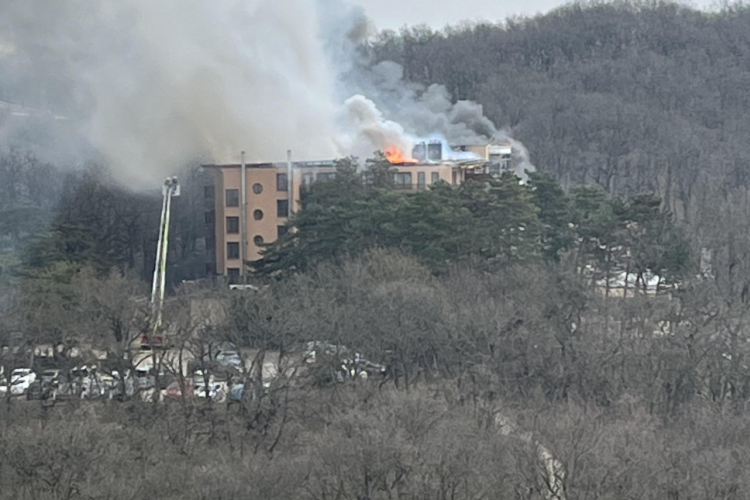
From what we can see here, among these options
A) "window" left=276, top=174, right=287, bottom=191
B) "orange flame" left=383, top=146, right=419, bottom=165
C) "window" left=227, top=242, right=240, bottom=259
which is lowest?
"window" left=227, top=242, right=240, bottom=259

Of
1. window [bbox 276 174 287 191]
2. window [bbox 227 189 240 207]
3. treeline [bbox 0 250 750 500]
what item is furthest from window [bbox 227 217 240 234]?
treeline [bbox 0 250 750 500]

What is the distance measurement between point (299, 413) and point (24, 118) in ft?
29.9

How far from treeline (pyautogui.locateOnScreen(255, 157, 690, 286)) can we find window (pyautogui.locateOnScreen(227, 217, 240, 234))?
146 centimetres

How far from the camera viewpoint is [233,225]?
23516mm

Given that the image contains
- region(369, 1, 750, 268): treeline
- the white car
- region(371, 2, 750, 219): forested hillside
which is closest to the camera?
the white car

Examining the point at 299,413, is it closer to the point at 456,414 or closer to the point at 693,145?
the point at 456,414

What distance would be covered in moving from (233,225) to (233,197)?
0.45 meters

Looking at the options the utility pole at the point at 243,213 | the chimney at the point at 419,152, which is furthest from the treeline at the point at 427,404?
the chimney at the point at 419,152

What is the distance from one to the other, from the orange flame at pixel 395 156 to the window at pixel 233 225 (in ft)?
10.8

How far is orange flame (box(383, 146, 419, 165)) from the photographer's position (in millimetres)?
25812

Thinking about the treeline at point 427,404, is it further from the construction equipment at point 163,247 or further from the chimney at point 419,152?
the chimney at point 419,152

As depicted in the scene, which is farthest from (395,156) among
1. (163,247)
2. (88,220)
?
(88,220)

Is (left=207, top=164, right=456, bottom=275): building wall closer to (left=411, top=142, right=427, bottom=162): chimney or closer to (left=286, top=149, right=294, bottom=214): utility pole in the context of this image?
(left=286, top=149, right=294, bottom=214): utility pole

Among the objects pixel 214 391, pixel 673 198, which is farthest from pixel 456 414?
pixel 673 198
